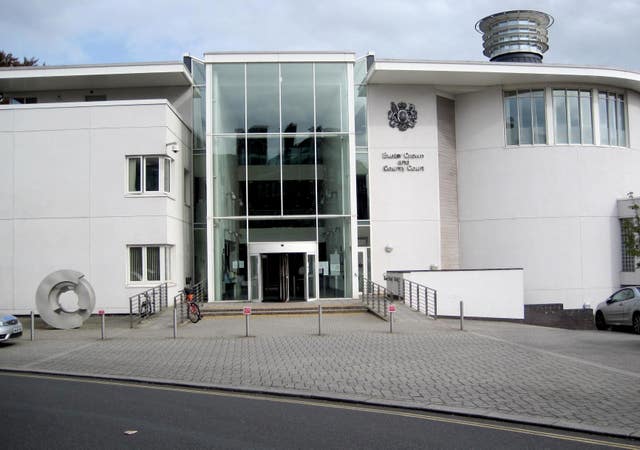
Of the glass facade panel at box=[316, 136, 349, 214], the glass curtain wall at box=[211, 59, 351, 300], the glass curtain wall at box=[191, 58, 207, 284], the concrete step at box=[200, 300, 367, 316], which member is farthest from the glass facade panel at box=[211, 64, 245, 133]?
the concrete step at box=[200, 300, 367, 316]

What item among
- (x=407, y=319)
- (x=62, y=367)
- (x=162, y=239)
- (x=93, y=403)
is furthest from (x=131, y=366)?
(x=162, y=239)

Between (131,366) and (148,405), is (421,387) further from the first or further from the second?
(131,366)

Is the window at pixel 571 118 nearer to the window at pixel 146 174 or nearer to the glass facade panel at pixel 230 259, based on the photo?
the glass facade panel at pixel 230 259

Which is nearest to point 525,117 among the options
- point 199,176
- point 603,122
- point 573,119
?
point 573,119

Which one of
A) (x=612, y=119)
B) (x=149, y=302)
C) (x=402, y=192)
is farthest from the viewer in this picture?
(x=612, y=119)

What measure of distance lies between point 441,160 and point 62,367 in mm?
22688

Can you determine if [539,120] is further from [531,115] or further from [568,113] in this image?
[568,113]

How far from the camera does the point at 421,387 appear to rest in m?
10.8

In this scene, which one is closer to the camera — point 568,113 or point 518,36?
point 568,113

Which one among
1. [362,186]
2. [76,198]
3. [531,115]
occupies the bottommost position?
[76,198]

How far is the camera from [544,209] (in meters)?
31.4

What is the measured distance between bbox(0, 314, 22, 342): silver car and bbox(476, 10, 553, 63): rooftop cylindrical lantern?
3047 centimetres

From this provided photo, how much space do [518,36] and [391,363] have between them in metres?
30.4

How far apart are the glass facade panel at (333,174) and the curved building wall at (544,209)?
279 inches
